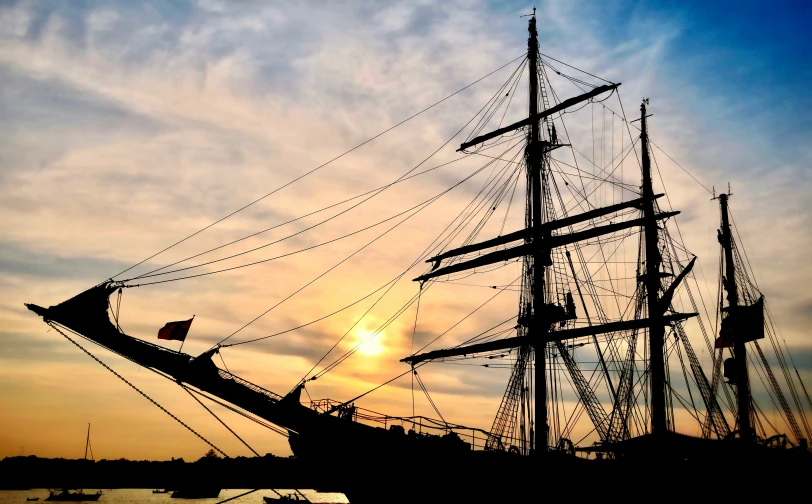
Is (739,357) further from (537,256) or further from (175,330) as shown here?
(175,330)

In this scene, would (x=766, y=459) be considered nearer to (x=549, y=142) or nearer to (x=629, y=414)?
(x=629, y=414)

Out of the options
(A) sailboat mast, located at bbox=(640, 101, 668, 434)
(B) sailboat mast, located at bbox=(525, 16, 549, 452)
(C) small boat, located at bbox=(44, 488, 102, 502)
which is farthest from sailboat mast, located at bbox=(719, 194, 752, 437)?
(C) small boat, located at bbox=(44, 488, 102, 502)

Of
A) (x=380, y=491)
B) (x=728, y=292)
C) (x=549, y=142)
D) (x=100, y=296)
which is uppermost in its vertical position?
(x=549, y=142)

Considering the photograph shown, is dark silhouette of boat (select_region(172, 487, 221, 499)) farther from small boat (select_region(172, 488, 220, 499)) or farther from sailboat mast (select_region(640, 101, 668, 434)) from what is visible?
sailboat mast (select_region(640, 101, 668, 434))

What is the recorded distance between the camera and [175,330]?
21.4 metres

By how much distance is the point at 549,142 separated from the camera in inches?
1449

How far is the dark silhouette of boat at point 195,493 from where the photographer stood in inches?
5044

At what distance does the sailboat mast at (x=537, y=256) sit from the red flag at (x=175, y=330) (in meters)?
17.2

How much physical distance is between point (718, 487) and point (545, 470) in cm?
1074

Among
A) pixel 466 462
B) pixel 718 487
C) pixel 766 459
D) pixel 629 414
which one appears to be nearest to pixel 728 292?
pixel 629 414

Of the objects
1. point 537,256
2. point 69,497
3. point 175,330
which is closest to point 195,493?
point 69,497

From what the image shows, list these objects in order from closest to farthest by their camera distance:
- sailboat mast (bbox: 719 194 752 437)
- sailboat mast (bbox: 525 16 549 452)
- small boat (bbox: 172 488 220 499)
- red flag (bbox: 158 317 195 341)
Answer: red flag (bbox: 158 317 195 341), sailboat mast (bbox: 525 16 549 452), sailboat mast (bbox: 719 194 752 437), small boat (bbox: 172 488 220 499)

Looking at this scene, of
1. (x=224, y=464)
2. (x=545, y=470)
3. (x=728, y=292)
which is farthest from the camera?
(x=224, y=464)

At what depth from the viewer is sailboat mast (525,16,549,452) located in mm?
29875
